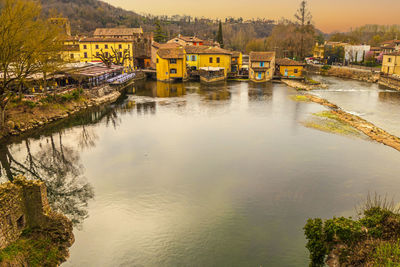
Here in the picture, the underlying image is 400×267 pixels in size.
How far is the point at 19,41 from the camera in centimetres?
2370

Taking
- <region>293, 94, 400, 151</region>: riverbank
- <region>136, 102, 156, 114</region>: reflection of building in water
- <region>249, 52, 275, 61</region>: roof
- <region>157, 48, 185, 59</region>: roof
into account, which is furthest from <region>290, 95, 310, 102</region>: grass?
<region>157, 48, 185, 59</region>: roof

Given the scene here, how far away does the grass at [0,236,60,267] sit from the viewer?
9.98 meters

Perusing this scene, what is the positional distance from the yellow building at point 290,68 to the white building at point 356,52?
96.2ft

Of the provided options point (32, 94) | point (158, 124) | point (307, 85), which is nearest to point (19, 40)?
point (32, 94)

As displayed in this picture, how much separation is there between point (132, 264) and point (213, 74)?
51556mm

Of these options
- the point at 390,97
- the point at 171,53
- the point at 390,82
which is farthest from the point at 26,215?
the point at 390,82


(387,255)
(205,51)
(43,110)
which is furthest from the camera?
(205,51)

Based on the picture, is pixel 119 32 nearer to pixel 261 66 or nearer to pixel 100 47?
pixel 100 47

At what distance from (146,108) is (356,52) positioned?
68913mm

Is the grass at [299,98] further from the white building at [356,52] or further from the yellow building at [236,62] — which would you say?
the white building at [356,52]

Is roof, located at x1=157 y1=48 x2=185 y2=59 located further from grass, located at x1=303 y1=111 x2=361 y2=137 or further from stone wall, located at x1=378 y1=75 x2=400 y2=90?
stone wall, located at x1=378 y1=75 x2=400 y2=90

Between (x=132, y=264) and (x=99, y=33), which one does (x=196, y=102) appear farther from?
(x=99, y=33)

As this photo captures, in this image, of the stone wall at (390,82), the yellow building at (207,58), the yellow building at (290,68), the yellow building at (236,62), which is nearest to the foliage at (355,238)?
the stone wall at (390,82)

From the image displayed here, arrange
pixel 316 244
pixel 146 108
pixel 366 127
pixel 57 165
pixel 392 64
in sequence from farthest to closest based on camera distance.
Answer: pixel 392 64 < pixel 146 108 < pixel 366 127 < pixel 57 165 < pixel 316 244
